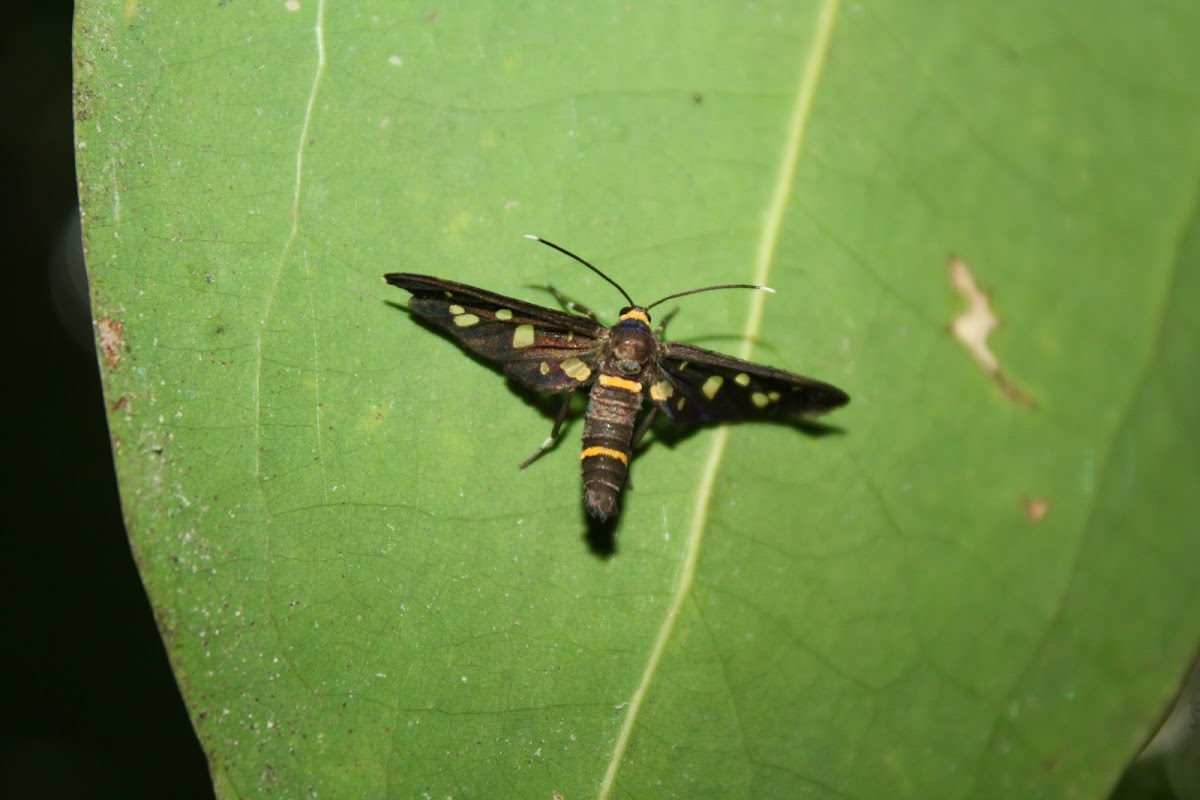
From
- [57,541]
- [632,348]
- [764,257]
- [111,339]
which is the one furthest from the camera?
[57,541]

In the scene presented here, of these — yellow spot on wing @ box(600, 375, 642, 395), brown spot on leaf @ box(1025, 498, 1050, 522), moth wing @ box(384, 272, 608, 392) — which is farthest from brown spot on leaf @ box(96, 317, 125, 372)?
brown spot on leaf @ box(1025, 498, 1050, 522)

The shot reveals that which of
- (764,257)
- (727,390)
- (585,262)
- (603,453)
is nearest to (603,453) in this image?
(603,453)

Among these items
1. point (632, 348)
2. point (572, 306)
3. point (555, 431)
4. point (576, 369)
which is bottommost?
point (555, 431)

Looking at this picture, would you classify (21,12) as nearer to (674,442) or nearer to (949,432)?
(674,442)

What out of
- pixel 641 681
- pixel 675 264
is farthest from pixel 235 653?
pixel 675 264

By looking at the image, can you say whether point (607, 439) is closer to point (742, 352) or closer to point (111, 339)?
point (742, 352)

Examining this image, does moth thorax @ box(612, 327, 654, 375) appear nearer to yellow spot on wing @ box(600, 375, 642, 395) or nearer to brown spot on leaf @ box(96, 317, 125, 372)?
yellow spot on wing @ box(600, 375, 642, 395)

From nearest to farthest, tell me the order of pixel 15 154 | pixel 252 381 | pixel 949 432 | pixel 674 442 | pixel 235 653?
pixel 235 653 < pixel 252 381 < pixel 949 432 < pixel 674 442 < pixel 15 154
